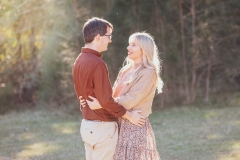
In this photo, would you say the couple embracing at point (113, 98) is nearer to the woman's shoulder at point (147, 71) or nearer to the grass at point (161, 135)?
the woman's shoulder at point (147, 71)

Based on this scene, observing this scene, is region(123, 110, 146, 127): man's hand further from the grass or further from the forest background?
the forest background

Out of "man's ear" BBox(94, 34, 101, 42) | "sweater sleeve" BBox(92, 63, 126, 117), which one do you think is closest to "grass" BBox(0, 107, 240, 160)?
"sweater sleeve" BBox(92, 63, 126, 117)

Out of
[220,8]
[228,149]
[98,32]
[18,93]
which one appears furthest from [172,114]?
[98,32]

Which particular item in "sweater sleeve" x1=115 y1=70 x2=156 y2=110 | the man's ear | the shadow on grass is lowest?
the shadow on grass

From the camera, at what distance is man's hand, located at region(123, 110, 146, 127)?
10.8ft

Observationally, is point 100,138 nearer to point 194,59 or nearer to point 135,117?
point 135,117

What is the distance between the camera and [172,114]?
27.9 feet

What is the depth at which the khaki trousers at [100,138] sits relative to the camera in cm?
319

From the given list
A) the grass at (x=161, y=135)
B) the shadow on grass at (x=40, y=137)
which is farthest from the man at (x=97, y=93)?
the shadow on grass at (x=40, y=137)

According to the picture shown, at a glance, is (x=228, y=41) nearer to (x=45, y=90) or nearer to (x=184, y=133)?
(x=184, y=133)

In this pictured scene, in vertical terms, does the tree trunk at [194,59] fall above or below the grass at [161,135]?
above

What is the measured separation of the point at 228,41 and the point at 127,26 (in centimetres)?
206

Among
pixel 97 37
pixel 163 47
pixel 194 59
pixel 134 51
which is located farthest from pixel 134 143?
pixel 194 59

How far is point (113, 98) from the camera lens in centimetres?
316
